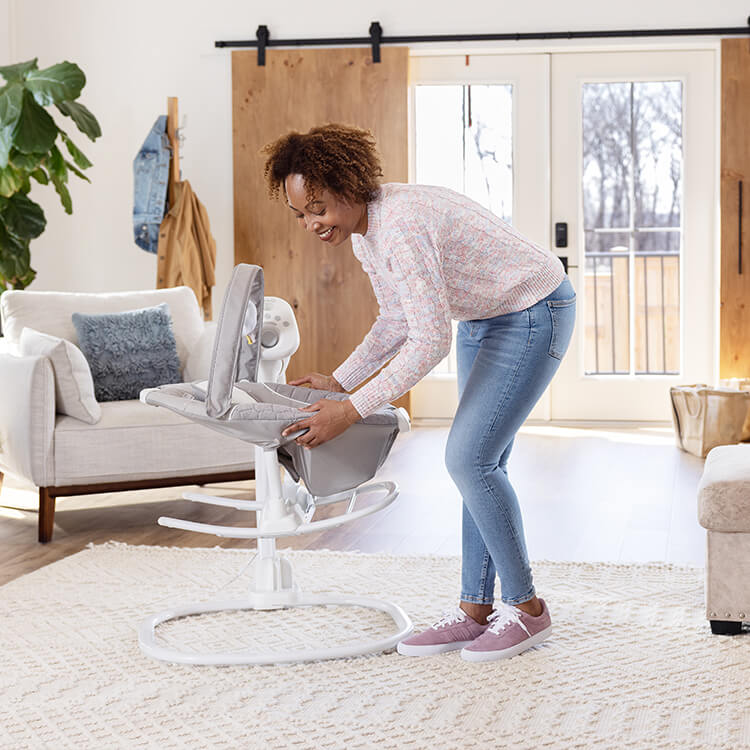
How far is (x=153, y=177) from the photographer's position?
17.8 ft

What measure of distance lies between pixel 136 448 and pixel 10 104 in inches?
66.0

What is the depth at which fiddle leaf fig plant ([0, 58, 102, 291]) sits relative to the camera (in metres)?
4.22

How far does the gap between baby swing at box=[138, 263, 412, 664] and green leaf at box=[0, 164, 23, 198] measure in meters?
2.41

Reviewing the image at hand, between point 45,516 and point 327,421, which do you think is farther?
point 45,516

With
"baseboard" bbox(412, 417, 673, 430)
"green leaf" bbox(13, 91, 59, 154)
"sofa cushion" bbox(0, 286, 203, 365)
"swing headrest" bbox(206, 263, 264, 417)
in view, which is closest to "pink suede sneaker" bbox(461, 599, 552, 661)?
"swing headrest" bbox(206, 263, 264, 417)

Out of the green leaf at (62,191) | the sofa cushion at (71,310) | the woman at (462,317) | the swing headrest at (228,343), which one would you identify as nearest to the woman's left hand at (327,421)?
the woman at (462,317)

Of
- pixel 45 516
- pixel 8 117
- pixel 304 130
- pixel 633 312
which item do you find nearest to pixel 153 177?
pixel 304 130

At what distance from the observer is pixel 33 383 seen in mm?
3354

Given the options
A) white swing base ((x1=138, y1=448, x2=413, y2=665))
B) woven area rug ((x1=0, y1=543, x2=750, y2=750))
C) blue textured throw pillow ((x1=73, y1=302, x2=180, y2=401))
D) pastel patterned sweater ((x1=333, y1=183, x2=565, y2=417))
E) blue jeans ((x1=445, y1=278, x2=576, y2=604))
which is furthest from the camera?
blue textured throw pillow ((x1=73, y1=302, x2=180, y2=401))

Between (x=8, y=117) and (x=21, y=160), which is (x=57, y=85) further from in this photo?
(x=21, y=160)

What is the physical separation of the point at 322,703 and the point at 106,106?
15.4ft

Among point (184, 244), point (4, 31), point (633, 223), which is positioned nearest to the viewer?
point (184, 244)

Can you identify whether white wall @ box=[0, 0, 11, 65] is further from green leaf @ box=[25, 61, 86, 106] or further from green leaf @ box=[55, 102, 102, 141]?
green leaf @ box=[25, 61, 86, 106]

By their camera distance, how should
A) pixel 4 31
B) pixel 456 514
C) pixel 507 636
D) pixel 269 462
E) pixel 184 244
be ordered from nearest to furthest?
pixel 507 636 < pixel 269 462 < pixel 456 514 < pixel 184 244 < pixel 4 31
